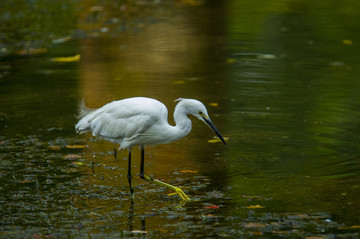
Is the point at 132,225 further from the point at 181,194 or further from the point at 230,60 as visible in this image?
the point at 230,60

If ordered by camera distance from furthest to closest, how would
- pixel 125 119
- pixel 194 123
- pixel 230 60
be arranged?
pixel 230 60 → pixel 194 123 → pixel 125 119

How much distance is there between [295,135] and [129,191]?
8.80ft

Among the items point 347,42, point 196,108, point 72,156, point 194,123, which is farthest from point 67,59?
point 196,108

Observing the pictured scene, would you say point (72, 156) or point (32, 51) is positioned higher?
point (32, 51)

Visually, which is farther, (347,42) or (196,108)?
(347,42)

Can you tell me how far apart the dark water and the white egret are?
17.5 inches

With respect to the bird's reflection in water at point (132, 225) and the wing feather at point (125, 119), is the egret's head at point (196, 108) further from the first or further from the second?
the bird's reflection in water at point (132, 225)

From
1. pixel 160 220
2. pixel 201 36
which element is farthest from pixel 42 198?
pixel 201 36

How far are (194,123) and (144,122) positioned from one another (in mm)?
2800

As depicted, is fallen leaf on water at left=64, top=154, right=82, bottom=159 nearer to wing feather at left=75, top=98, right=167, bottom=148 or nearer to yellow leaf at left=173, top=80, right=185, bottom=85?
wing feather at left=75, top=98, right=167, bottom=148

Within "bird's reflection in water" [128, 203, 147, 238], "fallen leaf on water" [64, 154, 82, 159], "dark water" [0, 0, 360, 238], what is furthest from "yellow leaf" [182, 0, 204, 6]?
"bird's reflection in water" [128, 203, 147, 238]

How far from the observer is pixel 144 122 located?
21.7 feet

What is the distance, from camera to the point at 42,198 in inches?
255

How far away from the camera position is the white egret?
6.50 metres
